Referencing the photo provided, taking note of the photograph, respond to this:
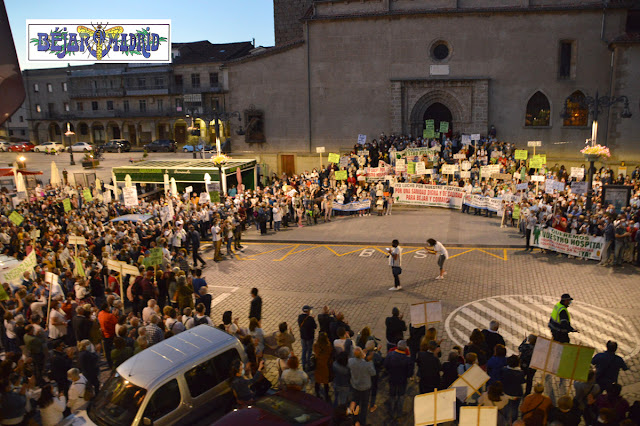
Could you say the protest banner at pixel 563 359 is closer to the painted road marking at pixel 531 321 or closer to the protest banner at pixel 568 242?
the painted road marking at pixel 531 321

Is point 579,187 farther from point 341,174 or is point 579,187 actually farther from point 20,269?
point 20,269

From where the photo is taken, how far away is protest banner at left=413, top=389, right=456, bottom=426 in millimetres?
7008

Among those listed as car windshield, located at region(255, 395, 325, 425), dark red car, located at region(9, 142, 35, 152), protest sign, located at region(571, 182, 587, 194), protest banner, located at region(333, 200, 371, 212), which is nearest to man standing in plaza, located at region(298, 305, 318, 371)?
car windshield, located at region(255, 395, 325, 425)

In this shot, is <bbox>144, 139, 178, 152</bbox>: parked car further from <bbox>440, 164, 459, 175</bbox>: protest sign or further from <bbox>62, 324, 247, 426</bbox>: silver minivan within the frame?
<bbox>62, 324, 247, 426</bbox>: silver minivan

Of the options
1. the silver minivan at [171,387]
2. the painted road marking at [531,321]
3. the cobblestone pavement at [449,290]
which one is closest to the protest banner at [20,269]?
the cobblestone pavement at [449,290]

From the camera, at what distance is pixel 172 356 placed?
801 cm

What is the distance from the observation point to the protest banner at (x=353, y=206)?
85.0ft

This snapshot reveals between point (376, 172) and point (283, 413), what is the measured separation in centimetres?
2218

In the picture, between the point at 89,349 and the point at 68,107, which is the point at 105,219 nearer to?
the point at 89,349

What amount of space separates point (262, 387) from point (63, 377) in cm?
403

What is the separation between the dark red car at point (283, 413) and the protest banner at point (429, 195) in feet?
66.1

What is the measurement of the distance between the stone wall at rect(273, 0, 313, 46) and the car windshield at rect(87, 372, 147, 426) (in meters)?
42.2

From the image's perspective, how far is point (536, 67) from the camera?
1293 inches

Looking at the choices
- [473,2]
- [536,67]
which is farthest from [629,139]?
[473,2]
